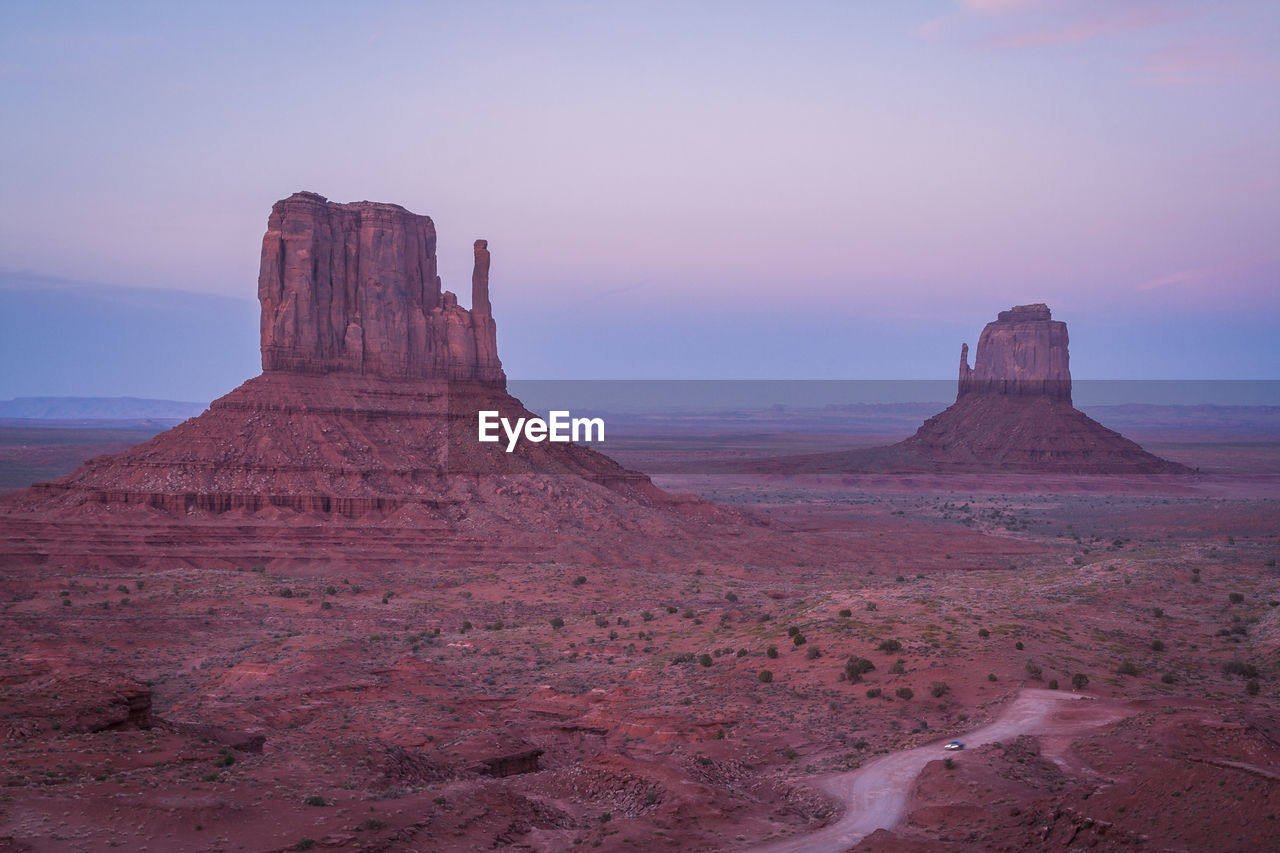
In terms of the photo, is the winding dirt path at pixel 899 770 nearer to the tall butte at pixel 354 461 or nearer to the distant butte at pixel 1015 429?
the tall butte at pixel 354 461

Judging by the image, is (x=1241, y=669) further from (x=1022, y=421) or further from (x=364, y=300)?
(x=1022, y=421)

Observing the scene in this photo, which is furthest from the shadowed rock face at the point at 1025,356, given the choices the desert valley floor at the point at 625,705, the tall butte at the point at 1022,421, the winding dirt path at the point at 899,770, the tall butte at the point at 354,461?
the winding dirt path at the point at 899,770

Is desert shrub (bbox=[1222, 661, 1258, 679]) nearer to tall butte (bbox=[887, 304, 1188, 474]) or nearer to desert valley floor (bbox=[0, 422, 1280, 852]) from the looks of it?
desert valley floor (bbox=[0, 422, 1280, 852])

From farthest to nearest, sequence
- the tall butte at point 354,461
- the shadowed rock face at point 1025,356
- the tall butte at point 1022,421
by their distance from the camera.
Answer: the shadowed rock face at point 1025,356
the tall butte at point 1022,421
the tall butte at point 354,461

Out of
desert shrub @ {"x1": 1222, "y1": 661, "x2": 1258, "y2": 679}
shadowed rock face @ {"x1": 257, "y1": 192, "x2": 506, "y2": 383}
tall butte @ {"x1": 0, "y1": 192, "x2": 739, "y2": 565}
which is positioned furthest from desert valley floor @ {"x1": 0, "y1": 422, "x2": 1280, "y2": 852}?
shadowed rock face @ {"x1": 257, "y1": 192, "x2": 506, "y2": 383}

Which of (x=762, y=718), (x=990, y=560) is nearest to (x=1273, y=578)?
(x=990, y=560)

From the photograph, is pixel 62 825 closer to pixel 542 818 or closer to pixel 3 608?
pixel 542 818
